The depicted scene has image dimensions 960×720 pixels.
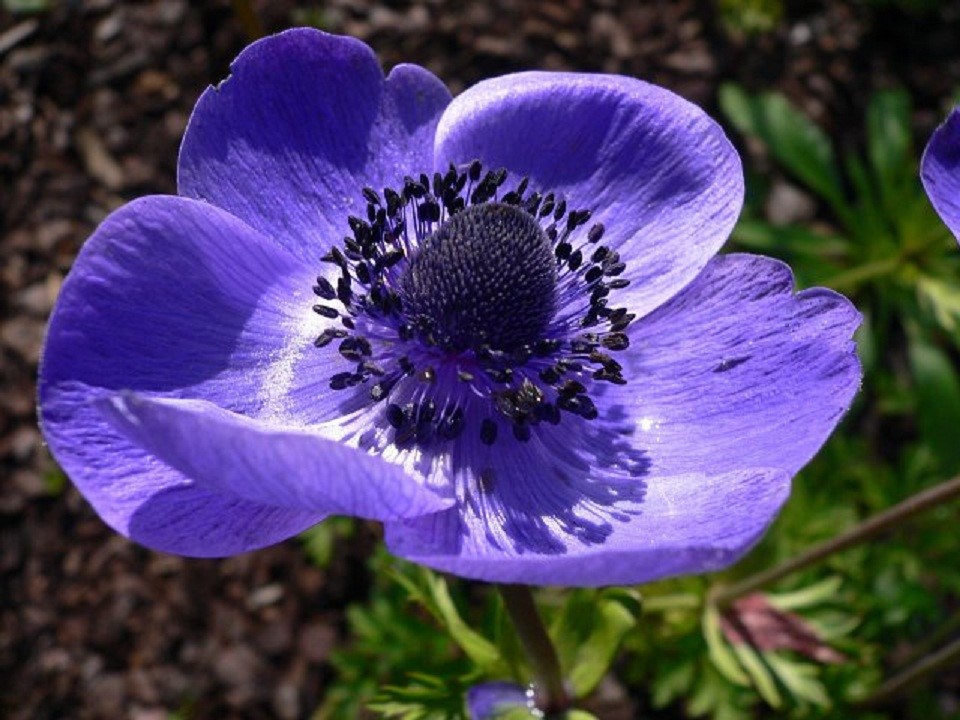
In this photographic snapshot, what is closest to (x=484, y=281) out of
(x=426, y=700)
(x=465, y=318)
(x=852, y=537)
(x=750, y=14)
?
(x=465, y=318)

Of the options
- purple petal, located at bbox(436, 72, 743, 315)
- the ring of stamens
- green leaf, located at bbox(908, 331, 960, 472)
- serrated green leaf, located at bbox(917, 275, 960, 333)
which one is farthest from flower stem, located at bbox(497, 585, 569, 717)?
green leaf, located at bbox(908, 331, 960, 472)

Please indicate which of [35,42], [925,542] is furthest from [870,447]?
[35,42]

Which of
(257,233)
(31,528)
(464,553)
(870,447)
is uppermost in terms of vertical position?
(257,233)

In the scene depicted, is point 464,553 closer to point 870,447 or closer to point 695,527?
point 695,527

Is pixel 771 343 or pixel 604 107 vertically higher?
pixel 604 107

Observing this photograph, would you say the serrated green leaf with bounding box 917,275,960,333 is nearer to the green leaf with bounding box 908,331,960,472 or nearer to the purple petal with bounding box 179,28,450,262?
the green leaf with bounding box 908,331,960,472

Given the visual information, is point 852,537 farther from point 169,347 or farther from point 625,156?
point 169,347

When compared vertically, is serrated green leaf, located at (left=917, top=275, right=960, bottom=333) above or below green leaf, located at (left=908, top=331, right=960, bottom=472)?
above
